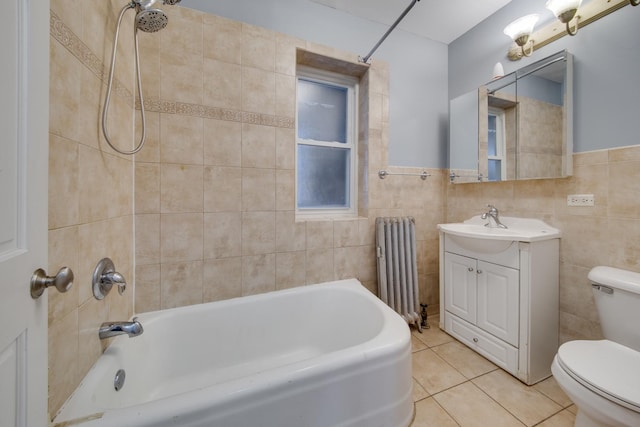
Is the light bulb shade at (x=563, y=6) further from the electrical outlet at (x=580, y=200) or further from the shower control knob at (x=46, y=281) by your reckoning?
the shower control knob at (x=46, y=281)

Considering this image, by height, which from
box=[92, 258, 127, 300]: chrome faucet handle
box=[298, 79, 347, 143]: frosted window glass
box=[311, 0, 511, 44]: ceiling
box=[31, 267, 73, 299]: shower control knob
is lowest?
box=[92, 258, 127, 300]: chrome faucet handle

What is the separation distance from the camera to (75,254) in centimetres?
87

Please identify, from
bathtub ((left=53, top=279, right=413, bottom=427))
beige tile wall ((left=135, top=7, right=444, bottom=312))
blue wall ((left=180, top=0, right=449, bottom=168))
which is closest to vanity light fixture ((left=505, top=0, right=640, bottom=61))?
blue wall ((left=180, top=0, right=449, bottom=168))

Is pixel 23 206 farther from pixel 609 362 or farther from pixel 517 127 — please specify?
pixel 517 127

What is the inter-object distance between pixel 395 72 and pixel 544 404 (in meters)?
2.47

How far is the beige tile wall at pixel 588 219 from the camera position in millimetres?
1313

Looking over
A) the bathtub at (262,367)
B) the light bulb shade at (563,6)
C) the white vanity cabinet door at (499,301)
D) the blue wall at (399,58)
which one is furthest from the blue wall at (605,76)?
the bathtub at (262,367)

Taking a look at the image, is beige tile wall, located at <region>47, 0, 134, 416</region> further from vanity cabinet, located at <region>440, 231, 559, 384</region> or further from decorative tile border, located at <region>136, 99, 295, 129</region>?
vanity cabinet, located at <region>440, 231, 559, 384</region>

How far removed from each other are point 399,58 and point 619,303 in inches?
85.8

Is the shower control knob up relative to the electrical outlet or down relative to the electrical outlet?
down

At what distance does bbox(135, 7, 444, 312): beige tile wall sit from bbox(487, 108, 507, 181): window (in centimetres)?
120

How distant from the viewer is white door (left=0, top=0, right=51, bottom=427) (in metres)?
0.45

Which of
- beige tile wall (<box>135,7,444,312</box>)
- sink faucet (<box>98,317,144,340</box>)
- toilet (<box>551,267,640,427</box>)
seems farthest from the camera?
beige tile wall (<box>135,7,444,312</box>)

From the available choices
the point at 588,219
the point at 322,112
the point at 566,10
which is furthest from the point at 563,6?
the point at 322,112
